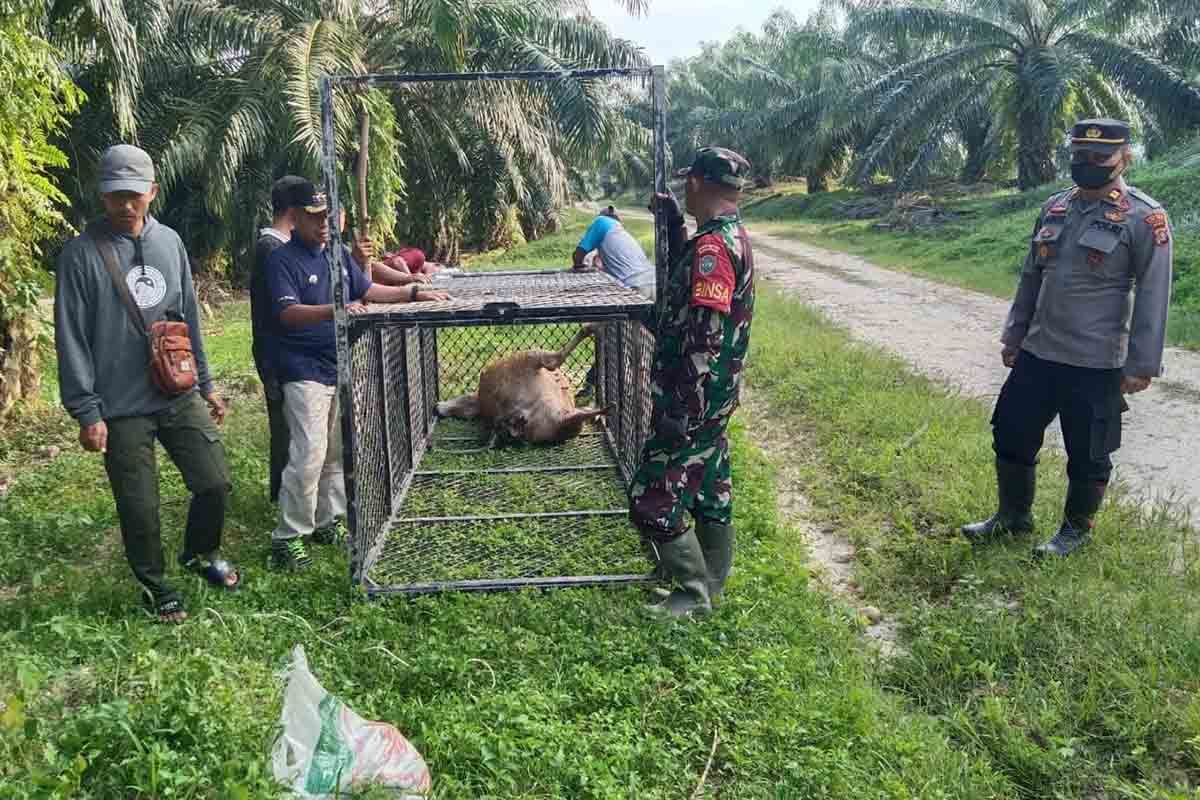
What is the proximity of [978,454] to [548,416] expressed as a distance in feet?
8.65

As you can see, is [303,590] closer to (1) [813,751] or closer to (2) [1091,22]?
(1) [813,751]

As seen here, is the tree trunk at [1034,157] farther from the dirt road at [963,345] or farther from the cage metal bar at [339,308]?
the cage metal bar at [339,308]

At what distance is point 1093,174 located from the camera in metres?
4.02

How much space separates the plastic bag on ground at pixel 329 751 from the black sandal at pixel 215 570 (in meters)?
1.69

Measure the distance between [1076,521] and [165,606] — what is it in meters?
3.76

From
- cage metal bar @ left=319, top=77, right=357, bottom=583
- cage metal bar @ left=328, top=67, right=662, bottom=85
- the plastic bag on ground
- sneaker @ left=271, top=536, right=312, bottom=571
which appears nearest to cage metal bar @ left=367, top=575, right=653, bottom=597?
cage metal bar @ left=319, top=77, right=357, bottom=583

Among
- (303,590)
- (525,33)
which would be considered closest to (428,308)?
(303,590)

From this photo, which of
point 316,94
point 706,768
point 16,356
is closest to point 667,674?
point 706,768

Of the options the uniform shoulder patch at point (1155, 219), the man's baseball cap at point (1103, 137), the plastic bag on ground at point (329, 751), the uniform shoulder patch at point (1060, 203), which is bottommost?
the plastic bag on ground at point (329, 751)

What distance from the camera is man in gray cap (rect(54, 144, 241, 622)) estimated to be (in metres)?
3.58

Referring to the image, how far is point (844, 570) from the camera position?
459 cm

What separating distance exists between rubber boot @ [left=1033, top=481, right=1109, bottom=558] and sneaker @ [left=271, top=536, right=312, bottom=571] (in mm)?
3201

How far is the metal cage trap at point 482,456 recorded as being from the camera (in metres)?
3.94

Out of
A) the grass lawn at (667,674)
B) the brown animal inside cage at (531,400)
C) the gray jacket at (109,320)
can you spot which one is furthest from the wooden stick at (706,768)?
the brown animal inside cage at (531,400)
